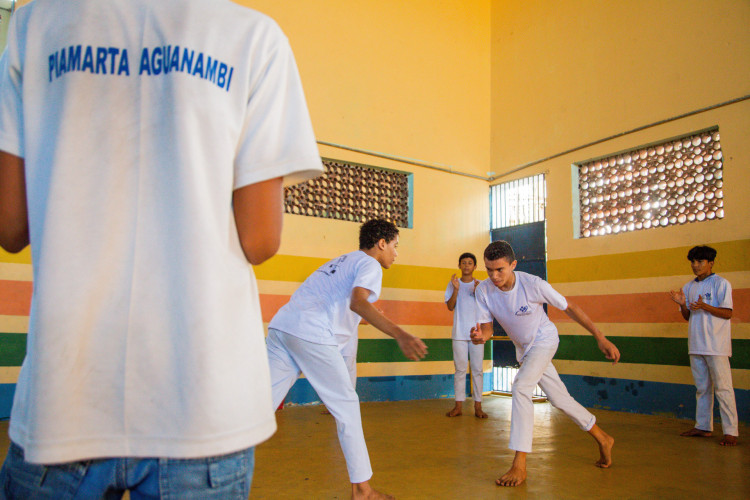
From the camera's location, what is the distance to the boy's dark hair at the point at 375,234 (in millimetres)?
3381

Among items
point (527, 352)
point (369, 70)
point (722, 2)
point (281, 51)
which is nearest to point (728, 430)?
point (527, 352)

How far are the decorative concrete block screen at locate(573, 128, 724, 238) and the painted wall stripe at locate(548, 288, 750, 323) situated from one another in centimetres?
86

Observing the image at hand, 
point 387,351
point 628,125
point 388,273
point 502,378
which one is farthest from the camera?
point 502,378

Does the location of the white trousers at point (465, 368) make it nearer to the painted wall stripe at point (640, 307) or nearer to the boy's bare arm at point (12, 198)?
the painted wall stripe at point (640, 307)

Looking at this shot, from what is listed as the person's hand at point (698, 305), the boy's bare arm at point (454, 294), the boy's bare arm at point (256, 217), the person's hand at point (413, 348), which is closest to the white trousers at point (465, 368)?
the boy's bare arm at point (454, 294)

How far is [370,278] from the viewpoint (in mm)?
2910

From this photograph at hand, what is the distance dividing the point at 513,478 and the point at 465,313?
343 cm

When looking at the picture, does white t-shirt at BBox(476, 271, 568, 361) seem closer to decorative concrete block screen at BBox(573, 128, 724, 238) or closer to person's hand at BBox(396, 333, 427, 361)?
person's hand at BBox(396, 333, 427, 361)

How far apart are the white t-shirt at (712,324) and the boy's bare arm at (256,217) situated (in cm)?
523

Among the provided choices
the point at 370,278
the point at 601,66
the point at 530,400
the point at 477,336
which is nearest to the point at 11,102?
the point at 370,278

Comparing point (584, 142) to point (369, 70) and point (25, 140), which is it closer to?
point (369, 70)

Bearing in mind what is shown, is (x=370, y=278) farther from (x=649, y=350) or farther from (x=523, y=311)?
(x=649, y=350)

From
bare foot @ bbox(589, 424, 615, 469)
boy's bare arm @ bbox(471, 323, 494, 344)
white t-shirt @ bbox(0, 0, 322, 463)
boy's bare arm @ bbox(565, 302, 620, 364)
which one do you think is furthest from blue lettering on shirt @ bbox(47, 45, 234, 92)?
bare foot @ bbox(589, 424, 615, 469)

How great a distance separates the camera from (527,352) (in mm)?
3846
